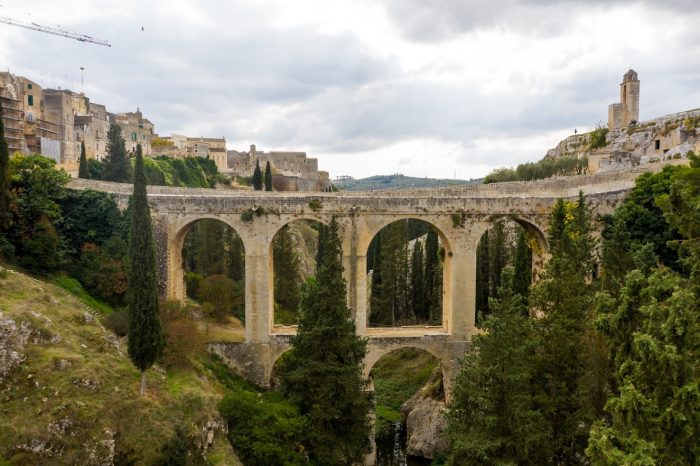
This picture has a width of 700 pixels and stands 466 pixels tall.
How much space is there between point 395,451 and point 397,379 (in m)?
8.39

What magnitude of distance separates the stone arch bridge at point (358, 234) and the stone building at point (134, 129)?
42.6 metres

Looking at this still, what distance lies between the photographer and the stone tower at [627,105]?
46.6 m

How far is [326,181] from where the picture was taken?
2982 inches

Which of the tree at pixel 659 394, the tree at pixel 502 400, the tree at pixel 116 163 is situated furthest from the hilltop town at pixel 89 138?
the tree at pixel 659 394

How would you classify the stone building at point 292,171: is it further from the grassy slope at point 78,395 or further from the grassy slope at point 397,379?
the grassy slope at point 78,395

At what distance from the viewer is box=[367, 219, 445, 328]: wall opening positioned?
36.1 meters

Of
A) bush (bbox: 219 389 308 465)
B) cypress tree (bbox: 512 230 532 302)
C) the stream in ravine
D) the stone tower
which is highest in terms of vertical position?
the stone tower

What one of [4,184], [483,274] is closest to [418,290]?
[483,274]

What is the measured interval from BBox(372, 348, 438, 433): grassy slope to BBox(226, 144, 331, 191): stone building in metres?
36.2

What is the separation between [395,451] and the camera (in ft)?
81.2

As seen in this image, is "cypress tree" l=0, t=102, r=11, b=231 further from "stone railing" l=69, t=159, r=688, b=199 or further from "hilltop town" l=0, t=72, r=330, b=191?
"hilltop town" l=0, t=72, r=330, b=191

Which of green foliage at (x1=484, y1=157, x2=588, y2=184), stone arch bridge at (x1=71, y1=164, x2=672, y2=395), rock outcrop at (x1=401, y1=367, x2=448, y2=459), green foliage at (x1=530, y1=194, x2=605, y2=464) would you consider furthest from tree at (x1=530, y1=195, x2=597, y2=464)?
green foliage at (x1=484, y1=157, x2=588, y2=184)

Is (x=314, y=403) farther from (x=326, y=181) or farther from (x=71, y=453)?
(x=326, y=181)

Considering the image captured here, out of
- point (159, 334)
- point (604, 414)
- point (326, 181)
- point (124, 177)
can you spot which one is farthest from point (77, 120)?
point (604, 414)
